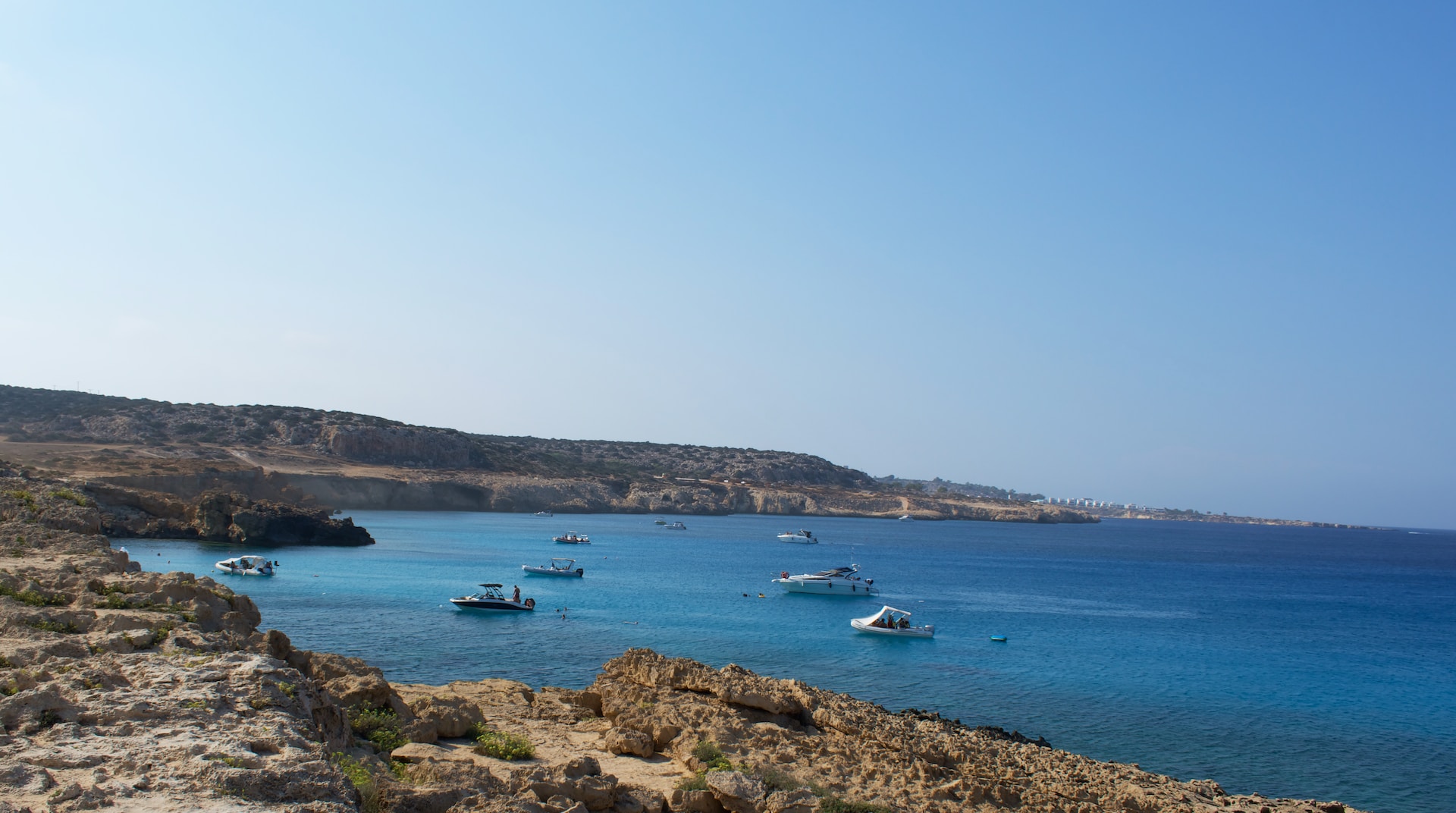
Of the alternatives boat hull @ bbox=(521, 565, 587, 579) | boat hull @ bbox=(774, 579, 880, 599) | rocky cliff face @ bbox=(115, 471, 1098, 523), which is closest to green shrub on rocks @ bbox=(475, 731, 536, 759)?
boat hull @ bbox=(774, 579, 880, 599)

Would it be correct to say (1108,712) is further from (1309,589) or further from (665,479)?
(665,479)

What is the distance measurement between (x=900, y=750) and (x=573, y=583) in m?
38.2

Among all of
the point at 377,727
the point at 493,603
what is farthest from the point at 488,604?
the point at 377,727

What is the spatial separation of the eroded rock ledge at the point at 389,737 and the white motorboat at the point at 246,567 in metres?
29.3

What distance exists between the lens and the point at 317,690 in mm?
9945

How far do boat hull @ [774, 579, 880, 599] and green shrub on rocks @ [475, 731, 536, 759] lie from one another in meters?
39.4

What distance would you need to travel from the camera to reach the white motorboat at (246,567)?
44.8 meters

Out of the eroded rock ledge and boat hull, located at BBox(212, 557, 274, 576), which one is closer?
the eroded rock ledge

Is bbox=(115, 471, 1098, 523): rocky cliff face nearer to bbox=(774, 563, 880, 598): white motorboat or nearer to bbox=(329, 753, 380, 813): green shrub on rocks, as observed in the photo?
bbox=(774, 563, 880, 598): white motorboat

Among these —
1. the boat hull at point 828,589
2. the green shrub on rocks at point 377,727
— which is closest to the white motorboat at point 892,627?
the boat hull at point 828,589

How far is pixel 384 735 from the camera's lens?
1174 cm

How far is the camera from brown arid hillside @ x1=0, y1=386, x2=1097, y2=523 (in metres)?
74.2

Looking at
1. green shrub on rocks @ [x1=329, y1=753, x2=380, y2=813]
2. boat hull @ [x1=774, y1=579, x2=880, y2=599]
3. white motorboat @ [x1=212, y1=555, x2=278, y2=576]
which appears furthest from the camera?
→ boat hull @ [x1=774, y1=579, x2=880, y2=599]

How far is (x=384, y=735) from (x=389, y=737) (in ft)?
0.24
